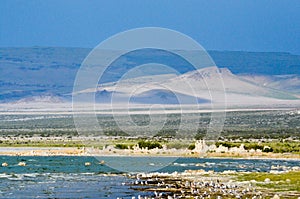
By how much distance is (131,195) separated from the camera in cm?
4181

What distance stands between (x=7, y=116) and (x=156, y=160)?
123 metres

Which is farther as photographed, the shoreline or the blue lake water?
the shoreline

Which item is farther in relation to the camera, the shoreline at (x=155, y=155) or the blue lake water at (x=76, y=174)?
the shoreline at (x=155, y=155)

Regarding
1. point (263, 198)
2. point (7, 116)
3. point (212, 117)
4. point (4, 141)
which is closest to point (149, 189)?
point (263, 198)

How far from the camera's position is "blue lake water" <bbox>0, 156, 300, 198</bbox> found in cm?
4338

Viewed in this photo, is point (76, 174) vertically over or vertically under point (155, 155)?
under

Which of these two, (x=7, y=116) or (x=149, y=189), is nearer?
(x=149, y=189)

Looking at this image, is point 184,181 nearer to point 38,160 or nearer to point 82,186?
point 82,186

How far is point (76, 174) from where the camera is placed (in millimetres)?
54625

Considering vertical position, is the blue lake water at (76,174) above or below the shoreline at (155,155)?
below

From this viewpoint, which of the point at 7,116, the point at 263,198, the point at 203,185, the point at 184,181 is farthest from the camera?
the point at 7,116

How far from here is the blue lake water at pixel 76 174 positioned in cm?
4338

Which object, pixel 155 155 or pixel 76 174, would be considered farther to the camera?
pixel 155 155

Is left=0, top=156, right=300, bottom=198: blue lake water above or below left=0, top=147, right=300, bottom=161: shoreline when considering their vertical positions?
below
